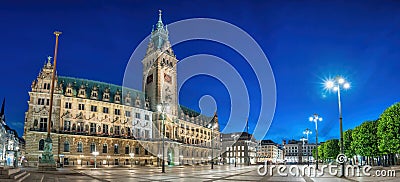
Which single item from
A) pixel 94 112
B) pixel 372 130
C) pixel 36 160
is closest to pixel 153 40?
pixel 94 112

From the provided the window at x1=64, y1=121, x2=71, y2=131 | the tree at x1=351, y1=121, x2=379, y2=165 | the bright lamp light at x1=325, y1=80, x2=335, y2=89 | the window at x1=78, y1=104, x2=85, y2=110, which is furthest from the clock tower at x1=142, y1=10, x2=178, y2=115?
the bright lamp light at x1=325, y1=80, x2=335, y2=89

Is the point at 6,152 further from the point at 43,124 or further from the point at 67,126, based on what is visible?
the point at 67,126

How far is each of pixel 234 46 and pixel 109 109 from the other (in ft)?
229

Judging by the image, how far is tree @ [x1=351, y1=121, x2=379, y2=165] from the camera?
6100 centimetres

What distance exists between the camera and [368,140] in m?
61.9

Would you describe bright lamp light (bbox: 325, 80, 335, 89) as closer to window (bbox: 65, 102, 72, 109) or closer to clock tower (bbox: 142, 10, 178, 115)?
window (bbox: 65, 102, 72, 109)

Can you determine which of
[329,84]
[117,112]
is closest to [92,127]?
[117,112]

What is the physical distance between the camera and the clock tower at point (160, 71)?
102125 mm

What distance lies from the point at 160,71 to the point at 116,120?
73.3 feet

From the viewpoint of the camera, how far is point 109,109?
89.8 m

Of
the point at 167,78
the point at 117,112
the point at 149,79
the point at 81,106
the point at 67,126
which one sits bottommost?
the point at 67,126

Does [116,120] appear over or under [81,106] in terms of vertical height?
under

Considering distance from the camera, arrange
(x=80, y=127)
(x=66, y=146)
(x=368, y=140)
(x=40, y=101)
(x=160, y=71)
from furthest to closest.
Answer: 1. (x=160, y=71)
2. (x=80, y=127)
3. (x=66, y=146)
4. (x=40, y=101)
5. (x=368, y=140)

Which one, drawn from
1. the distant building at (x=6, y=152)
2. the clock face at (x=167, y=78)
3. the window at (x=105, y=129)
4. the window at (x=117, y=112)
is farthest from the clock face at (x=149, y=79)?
the distant building at (x=6, y=152)
